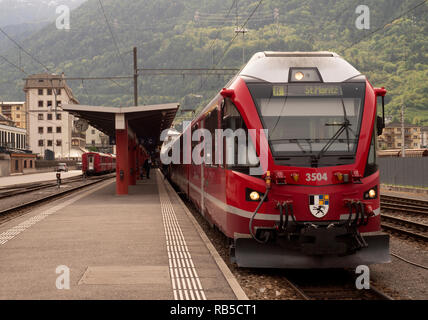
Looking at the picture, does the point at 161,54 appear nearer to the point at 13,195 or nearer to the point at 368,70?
the point at 368,70

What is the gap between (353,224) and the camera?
712 cm

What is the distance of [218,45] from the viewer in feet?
342

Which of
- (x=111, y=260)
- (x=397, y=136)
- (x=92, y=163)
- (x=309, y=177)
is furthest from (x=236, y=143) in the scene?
(x=397, y=136)

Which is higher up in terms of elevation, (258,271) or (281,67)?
(281,67)

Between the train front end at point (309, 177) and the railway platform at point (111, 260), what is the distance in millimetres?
879

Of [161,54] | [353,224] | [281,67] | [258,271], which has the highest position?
[161,54]

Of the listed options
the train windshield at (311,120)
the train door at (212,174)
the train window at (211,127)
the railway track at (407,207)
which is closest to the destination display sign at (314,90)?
the train windshield at (311,120)

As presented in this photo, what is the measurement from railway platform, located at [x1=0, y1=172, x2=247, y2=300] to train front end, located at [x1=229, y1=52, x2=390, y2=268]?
2.89 feet

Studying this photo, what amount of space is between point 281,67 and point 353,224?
8.98 feet

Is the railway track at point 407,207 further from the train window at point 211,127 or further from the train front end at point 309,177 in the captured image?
the train front end at point 309,177

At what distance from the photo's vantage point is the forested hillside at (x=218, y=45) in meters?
64.8

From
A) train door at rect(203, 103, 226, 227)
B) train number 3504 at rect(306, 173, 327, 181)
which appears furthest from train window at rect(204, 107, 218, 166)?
train number 3504 at rect(306, 173, 327, 181)

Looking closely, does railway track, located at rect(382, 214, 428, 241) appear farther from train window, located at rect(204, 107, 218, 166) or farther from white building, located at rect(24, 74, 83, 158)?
white building, located at rect(24, 74, 83, 158)
